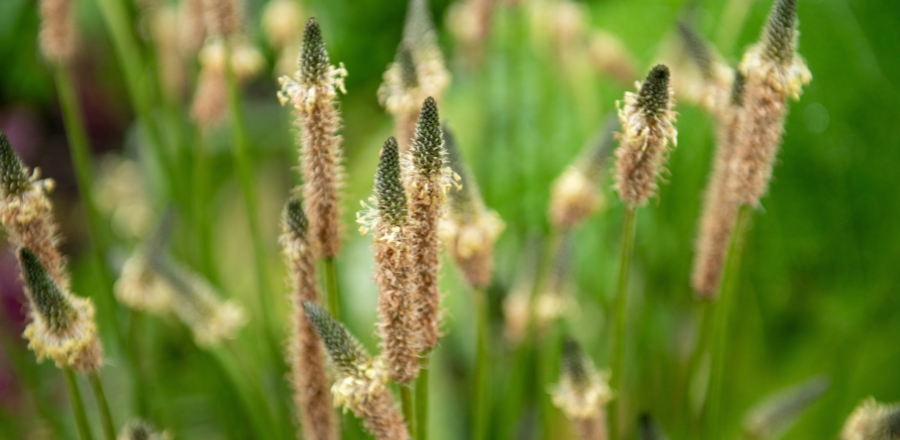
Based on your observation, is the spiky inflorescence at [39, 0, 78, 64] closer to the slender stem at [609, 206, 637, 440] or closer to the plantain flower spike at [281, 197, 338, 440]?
the plantain flower spike at [281, 197, 338, 440]

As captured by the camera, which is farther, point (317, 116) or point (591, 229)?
point (591, 229)

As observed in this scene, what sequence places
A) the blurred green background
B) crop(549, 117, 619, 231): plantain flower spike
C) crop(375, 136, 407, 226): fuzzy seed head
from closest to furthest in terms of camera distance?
crop(375, 136, 407, 226): fuzzy seed head → crop(549, 117, 619, 231): plantain flower spike → the blurred green background

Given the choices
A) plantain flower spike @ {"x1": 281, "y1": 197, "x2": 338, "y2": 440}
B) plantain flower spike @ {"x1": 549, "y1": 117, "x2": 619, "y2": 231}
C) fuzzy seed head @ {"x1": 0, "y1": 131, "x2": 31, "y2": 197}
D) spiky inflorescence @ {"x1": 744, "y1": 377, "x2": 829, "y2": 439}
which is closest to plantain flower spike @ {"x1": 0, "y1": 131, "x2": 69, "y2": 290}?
fuzzy seed head @ {"x1": 0, "y1": 131, "x2": 31, "y2": 197}

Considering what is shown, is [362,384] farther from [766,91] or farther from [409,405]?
[766,91]

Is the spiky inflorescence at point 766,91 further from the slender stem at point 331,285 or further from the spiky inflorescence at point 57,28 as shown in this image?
the spiky inflorescence at point 57,28

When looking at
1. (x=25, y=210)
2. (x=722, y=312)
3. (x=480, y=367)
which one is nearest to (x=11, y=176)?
(x=25, y=210)

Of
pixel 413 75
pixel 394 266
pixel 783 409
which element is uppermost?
pixel 413 75

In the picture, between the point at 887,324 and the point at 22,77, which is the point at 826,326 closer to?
the point at 887,324
